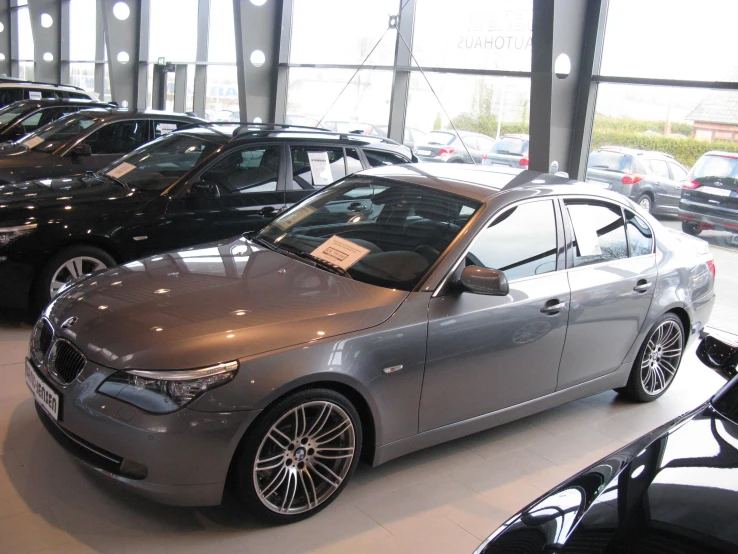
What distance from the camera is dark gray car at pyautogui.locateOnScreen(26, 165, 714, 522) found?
111 inches

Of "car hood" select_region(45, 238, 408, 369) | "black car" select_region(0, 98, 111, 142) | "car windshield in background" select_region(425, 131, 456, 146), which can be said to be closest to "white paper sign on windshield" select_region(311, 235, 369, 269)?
"car hood" select_region(45, 238, 408, 369)

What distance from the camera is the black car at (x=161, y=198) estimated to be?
505 centimetres

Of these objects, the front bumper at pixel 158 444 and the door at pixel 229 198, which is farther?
the door at pixel 229 198

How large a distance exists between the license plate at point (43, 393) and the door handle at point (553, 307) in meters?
2.33

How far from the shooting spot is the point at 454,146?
991 cm

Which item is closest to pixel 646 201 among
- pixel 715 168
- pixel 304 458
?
pixel 715 168

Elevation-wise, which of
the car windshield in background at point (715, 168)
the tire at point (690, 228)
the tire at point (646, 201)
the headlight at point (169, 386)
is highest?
the car windshield in background at point (715, 168)

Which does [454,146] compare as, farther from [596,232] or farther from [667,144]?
[596,232]

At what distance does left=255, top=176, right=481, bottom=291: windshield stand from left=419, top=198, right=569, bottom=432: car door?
0.60 feet

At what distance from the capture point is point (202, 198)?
18.4 ft

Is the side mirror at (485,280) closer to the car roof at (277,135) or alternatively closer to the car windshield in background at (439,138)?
the car roof at (277,135)

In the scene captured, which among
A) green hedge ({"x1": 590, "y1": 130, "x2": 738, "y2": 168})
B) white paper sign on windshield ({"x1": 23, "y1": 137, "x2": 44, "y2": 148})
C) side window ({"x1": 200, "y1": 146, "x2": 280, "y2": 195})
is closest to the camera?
side window ({"x1": 200, "y1": 146, "x2": 280, "y2": 195})

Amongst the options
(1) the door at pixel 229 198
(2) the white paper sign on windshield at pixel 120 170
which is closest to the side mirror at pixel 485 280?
(1) the door at pixel 229 198

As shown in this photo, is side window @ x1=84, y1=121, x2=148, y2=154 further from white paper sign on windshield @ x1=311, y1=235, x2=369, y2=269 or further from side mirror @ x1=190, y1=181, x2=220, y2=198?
white paper sign on windshield @ x1=311, y1=235, x2=369, y2=269
